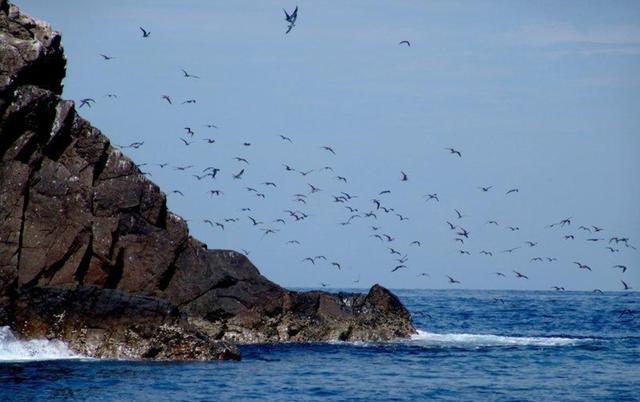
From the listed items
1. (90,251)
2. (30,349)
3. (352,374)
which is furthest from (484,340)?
(30,349)

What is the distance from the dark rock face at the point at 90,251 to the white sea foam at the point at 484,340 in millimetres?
9739

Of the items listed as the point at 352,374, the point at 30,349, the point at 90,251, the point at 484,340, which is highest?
the point at 90,251

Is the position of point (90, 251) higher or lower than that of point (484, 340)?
higher

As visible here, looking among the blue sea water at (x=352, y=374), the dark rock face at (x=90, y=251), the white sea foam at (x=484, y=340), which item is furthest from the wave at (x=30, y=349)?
the white sea foam at (x=484, y=340)

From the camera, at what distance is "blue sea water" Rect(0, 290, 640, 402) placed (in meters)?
40.6

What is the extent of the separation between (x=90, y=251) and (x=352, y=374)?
12541 mm

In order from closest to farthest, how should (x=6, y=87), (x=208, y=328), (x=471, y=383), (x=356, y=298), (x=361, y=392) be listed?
(x=361, y=392) → (x=471, y=383) → (x=6, y=87) → (x=208, y=328) → (x=356, y=298)

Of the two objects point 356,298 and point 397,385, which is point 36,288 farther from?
point 356,298

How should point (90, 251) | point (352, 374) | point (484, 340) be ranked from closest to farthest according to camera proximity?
point (352, 374), point (90, 251), point (484, 340)

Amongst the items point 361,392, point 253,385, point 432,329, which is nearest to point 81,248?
point 253,385

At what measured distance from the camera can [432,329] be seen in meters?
78.1

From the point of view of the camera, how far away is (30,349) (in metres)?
46.5

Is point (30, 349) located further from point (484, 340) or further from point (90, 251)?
point (484, 340)

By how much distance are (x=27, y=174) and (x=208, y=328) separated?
459 inches
